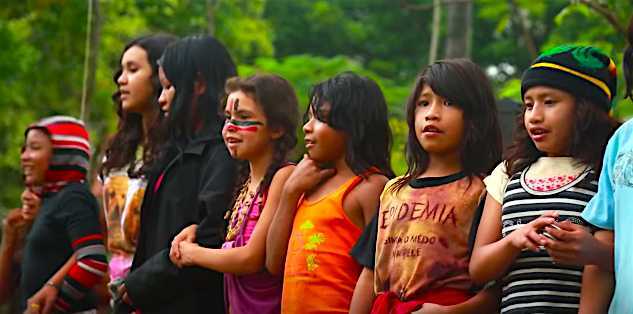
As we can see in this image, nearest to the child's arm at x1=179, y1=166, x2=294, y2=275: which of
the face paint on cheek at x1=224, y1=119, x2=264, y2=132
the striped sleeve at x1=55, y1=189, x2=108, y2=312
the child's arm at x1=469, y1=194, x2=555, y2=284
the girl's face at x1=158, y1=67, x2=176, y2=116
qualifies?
the face paint on cheek at x1=224, y1=119, x2=264, y2=132

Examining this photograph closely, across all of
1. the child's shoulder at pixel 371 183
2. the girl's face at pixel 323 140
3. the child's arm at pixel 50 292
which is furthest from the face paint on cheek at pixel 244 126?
the child's arm at pixel 50 292

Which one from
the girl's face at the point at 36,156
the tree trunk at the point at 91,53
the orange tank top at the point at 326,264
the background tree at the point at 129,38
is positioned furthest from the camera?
the tree trunk at the point at 91,53

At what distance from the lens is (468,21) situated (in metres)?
12.5

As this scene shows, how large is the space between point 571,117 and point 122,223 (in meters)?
2.85

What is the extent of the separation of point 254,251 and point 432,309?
3.77 feet

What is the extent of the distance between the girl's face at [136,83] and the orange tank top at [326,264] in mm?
1721

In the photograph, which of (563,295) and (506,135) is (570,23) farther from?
(563,295)

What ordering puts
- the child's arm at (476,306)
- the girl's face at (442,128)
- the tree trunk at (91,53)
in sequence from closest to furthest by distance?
the child's arm at (476,306), the girl's face at (442,128), the tree trunk at (91,53)

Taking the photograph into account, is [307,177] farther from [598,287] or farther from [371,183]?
[598,287]

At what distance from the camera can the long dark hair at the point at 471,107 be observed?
5.02 metres

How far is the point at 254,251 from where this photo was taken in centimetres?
570

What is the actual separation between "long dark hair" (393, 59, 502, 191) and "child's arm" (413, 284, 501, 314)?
1.56 ft

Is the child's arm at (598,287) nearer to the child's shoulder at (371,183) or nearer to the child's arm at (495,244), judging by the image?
the child's arm at (495,244)

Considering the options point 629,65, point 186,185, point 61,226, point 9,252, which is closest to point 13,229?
point 9,252
